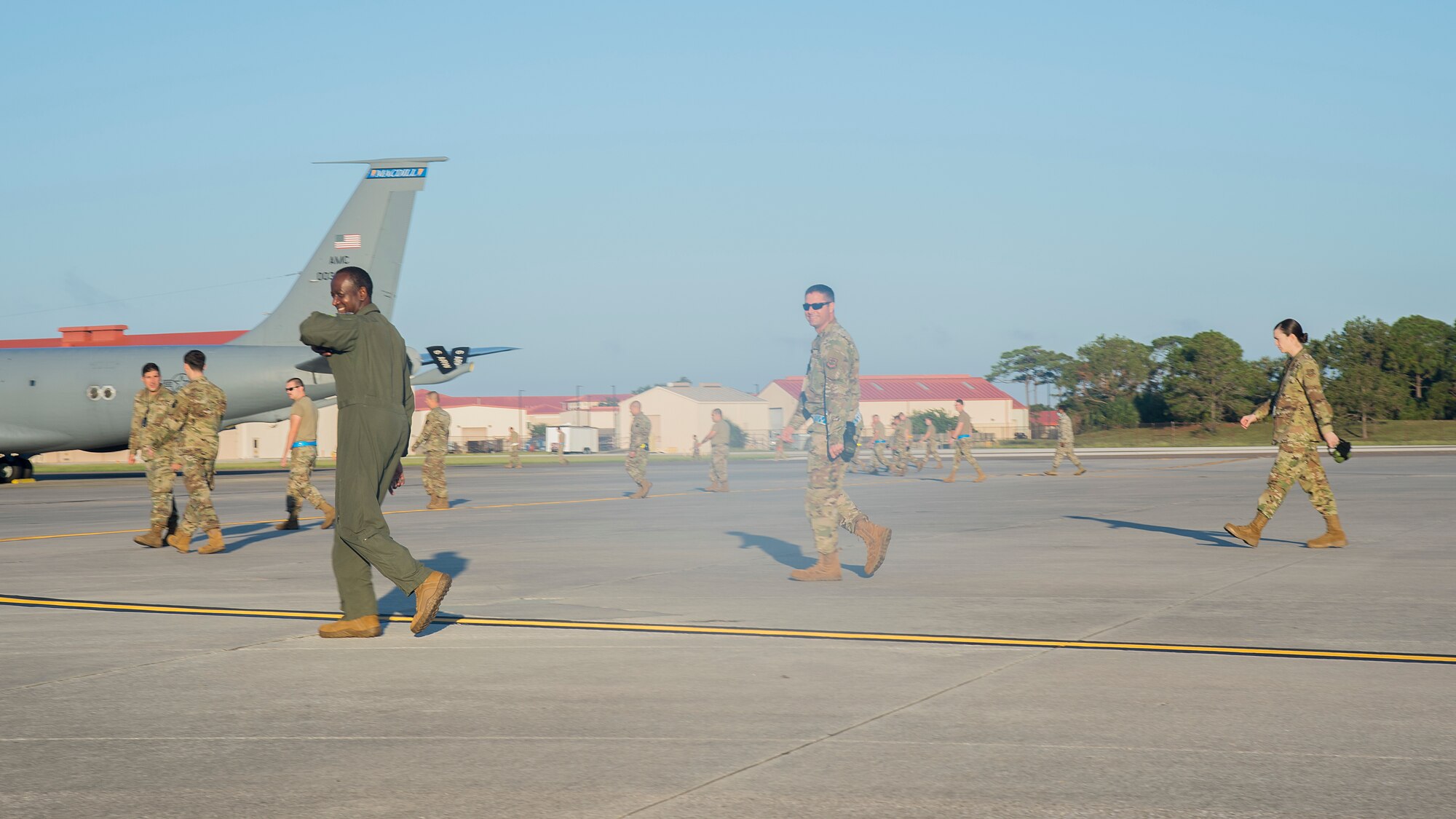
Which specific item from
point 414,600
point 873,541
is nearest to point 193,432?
point 414,600

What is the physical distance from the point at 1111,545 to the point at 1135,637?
553 centimetres

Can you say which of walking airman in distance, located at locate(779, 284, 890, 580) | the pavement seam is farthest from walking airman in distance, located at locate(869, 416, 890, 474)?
the pavement seam

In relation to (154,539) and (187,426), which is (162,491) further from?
(187,426)

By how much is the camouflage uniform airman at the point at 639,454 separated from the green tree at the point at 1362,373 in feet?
177

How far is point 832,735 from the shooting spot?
4324mm

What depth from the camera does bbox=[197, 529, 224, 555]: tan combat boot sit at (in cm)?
1182

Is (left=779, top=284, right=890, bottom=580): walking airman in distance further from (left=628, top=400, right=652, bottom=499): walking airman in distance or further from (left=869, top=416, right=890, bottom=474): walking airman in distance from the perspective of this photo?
(left=869, top=416, right=890, bottom=474): walking airman in distance

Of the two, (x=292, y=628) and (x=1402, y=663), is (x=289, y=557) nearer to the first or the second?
(x=292, y=628)

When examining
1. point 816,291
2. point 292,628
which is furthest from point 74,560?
point 816,291

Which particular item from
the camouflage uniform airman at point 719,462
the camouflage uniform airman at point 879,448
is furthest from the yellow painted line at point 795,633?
the camouflage uniform airman at point 879,448

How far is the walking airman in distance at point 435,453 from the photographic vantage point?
1881 cm

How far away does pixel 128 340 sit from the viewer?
66812 mm

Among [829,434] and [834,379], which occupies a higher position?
[834,379]

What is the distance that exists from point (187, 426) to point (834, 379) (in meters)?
7.08
